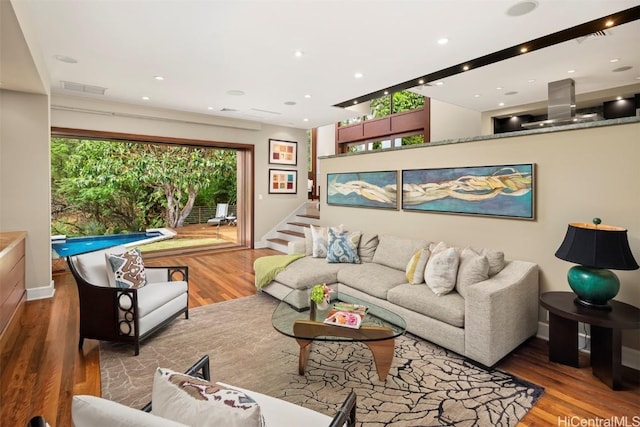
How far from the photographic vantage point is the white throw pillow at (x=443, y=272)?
3.04 meters

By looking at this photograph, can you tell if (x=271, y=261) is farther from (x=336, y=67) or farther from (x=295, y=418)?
(x=295, y=418)

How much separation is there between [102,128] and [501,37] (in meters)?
6.03

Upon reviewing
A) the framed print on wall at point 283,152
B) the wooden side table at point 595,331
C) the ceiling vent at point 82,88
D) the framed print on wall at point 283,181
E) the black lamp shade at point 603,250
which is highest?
the ceiling vent at point 82,88

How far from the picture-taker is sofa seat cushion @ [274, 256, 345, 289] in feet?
12.3

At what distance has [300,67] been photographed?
4.04m

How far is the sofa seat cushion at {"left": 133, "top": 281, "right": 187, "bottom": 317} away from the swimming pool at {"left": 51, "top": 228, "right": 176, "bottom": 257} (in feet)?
13.1

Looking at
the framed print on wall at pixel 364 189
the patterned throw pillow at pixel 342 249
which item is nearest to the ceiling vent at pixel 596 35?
the framed print on wall at pixel 364 189

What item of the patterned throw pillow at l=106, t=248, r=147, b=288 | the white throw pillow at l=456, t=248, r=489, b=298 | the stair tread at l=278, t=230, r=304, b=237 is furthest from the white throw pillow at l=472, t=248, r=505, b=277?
the stair tread at l=278, t=230, r=304, b=237

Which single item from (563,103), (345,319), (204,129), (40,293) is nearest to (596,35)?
(563,103)

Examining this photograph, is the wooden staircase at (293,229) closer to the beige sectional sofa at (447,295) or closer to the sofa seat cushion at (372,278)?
the beige sectional sofa at (447,295)

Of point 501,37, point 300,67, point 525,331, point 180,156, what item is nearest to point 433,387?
point 525,331

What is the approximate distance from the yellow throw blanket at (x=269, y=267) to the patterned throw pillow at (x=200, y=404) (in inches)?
116

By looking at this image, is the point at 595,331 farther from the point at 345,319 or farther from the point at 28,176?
the point at 28,176

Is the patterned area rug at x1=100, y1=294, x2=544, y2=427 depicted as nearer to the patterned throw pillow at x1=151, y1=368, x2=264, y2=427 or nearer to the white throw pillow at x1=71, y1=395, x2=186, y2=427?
the patterned throw pillow at x1=151, y1=368, x2=264, y2=427
